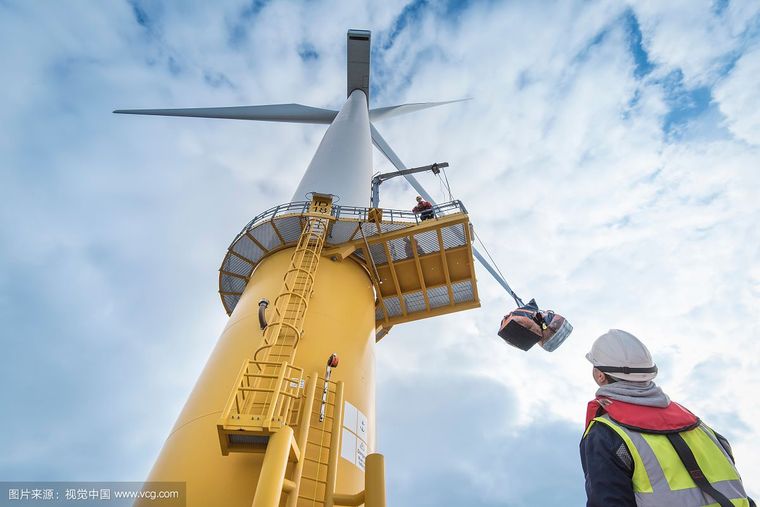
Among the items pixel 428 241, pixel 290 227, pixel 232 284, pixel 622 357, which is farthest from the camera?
pixel 232 284

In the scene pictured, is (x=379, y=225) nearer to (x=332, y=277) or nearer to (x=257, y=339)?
(x=332, y=277)

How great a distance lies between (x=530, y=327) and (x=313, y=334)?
15.5 feet

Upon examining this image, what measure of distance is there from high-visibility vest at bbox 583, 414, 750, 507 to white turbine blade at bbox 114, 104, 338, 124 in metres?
27.9

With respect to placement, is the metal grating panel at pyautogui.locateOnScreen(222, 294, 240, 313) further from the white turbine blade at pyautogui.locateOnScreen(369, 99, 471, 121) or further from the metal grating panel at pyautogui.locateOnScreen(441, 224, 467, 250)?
the white turbine blade at pyautogui.locateOnScreen(369, 99, 471, 121)

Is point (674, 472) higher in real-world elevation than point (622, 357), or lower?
lower

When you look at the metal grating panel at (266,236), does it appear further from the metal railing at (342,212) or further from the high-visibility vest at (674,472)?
the high-visibility vest at (674,472)

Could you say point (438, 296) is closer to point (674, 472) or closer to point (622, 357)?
point (622, 357)

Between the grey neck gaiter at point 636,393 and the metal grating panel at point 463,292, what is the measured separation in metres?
10.9

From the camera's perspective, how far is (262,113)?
90.5ft

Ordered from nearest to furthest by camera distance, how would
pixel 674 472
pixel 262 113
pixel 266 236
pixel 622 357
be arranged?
pixel 674 472, pixel 622 357, pixel 266 236, pixel 262 113

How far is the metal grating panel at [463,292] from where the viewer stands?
14.3m

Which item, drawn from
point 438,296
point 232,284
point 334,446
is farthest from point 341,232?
point 334,446

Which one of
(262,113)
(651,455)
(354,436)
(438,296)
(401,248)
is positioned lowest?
(651,455)

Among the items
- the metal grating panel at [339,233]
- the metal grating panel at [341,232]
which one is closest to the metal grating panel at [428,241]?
the metal grating panel at [339,233]
